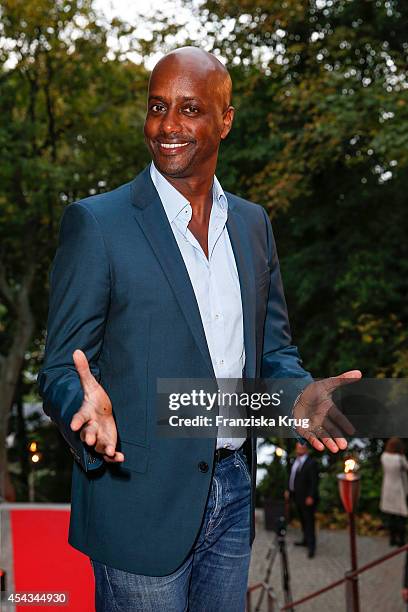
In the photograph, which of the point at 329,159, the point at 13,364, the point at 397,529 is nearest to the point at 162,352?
the point at 397,529

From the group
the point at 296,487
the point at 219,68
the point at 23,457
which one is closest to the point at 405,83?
the point at 296,487

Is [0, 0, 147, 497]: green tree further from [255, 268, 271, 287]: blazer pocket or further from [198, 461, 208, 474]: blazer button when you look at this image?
[198, 461, 208, 474]: blazer button

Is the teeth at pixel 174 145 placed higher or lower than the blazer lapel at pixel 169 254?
higher

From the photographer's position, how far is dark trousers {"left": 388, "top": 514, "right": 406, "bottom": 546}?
13.7 meters

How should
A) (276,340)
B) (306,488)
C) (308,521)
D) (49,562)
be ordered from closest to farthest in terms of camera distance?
(276,340), (49,562), (306,488), (308,521)

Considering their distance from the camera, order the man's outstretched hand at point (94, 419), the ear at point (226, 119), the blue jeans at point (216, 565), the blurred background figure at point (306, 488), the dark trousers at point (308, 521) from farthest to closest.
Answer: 1. the dark trousers at point (308, 521)
2. the blurred background figure at point (306, 488)
3. the ear at point (226, 119)
4. the blue jeans at point (216, 565)
5. the man's outstretched hand at point (94, 419)

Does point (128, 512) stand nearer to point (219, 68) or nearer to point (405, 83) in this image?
point (219, 68)

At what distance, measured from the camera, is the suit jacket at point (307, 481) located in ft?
44.2

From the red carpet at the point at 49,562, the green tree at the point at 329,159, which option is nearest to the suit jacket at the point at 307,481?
the green tree at the point at 329,159

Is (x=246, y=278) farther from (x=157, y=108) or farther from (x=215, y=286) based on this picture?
(x=157, y=108)

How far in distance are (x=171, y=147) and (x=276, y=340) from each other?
64cm

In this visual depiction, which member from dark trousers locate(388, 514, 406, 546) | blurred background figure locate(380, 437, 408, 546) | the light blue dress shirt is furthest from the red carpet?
dark trousers locate(388, 514, 406, 546)

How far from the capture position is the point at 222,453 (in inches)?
85.5

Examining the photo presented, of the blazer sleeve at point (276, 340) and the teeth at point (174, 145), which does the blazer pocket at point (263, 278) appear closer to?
the blazer sleeve at point (276, 340)
